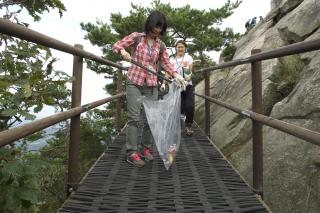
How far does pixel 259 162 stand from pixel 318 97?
4.91 feet

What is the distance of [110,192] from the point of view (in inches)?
119

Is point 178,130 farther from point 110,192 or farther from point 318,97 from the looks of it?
point 318,97

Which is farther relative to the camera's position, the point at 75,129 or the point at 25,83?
the point at 75,129

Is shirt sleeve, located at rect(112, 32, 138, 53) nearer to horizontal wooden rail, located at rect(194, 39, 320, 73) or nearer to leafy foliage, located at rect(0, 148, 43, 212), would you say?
horizontal wooden rail, located at rect(194, 39, 320, 73)

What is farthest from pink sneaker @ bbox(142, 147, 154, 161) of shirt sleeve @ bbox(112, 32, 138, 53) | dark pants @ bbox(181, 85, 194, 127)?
dark pants @ bbox(181, 85, 194, 127)

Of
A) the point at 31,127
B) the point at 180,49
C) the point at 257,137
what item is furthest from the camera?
the point at 180,49

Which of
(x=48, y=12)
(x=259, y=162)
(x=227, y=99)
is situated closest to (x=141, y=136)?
(x=259, y=162)

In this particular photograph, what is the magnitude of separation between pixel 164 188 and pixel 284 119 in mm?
1980

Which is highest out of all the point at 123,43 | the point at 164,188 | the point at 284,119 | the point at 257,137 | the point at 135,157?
the point at 123,43

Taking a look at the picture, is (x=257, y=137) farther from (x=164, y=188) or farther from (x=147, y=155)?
(x=147, y=155)

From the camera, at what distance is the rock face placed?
3691 millimetres

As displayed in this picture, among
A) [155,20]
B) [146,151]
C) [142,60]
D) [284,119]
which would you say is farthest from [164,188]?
[284,119]

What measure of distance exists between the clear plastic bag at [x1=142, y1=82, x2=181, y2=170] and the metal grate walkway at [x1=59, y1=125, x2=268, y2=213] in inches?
7.4

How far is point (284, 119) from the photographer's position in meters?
4.61
